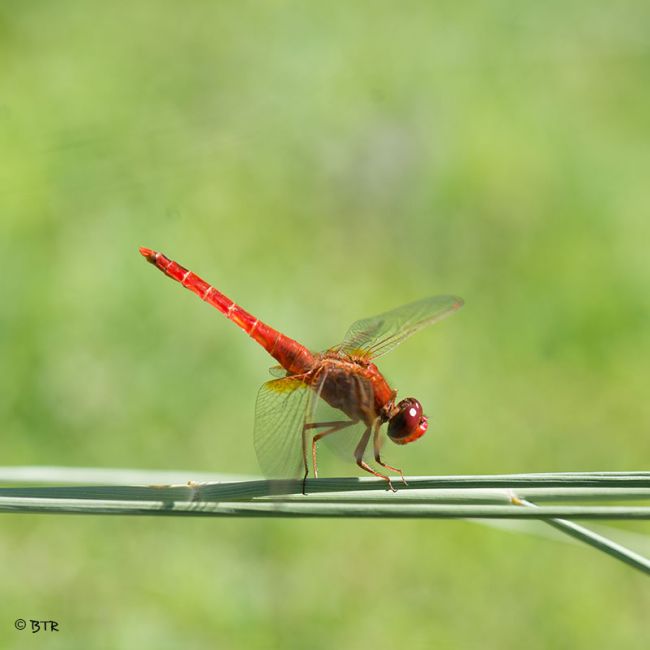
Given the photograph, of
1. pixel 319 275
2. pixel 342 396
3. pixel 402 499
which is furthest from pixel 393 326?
pixel 319 275

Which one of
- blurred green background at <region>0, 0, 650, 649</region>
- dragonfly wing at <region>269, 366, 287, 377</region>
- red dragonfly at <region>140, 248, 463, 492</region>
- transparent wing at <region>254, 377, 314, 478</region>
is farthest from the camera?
blurred green background at <region>0, 0, 650, 649</region>

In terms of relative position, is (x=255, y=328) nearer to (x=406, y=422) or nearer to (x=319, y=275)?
(x=406, y=422)

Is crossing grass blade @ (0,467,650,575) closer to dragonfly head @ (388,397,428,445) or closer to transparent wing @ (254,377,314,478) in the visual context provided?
transparent wing @ (254,377,314,478)

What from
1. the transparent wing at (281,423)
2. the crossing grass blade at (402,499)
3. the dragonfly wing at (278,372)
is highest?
the dragonfly wing at (278,372)

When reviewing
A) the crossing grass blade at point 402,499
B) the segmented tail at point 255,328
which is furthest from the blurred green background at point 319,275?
the crossing grass blade at point 402,499

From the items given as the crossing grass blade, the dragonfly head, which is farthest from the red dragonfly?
the crossing grass blade

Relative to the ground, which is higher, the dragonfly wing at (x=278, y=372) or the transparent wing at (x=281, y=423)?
the dragonfly wing at (x=278, y=372)

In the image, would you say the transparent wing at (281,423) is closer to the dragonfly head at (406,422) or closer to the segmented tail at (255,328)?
the segmented tail at (255,328)

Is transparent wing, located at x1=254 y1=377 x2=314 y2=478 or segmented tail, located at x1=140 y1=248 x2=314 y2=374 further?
→ segmented tail, located at x1=140 y1=248 x2=314 y2=374
